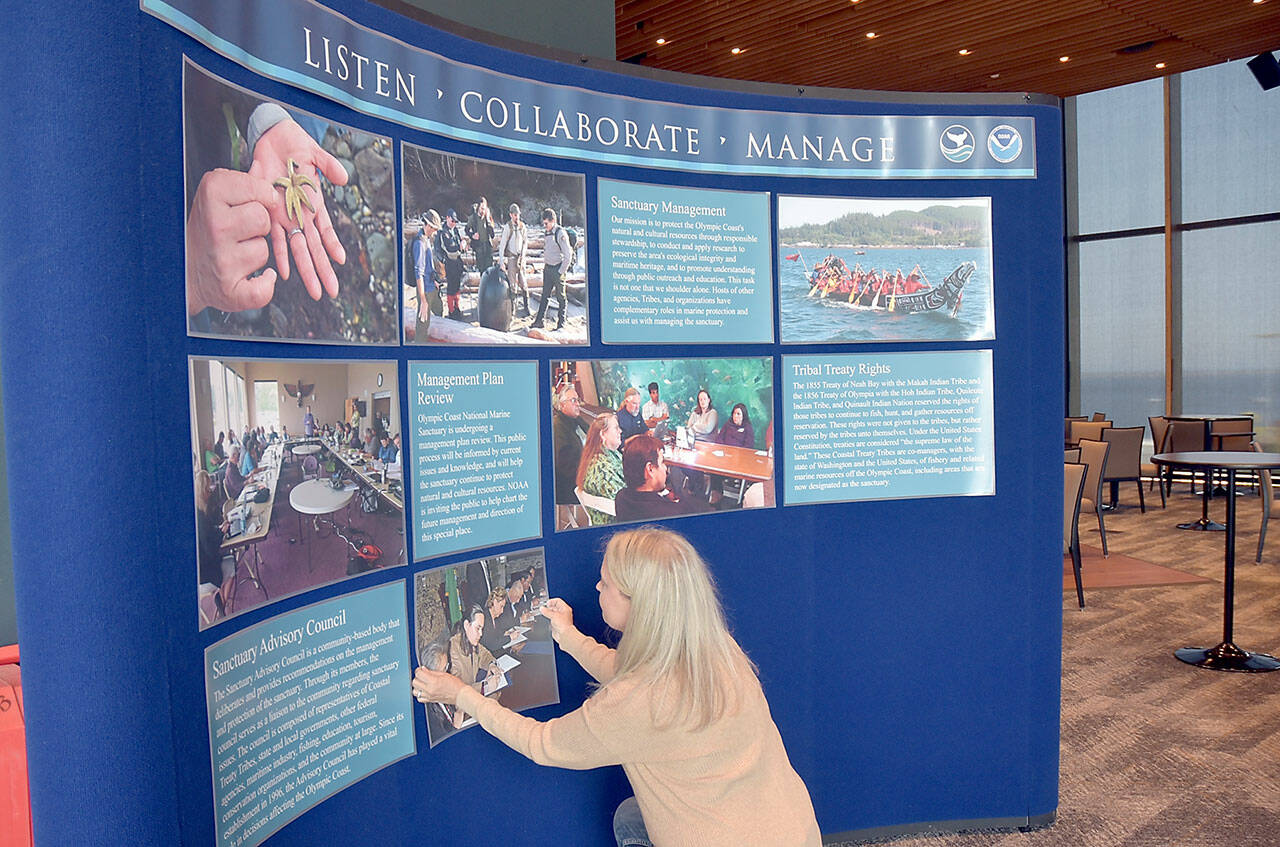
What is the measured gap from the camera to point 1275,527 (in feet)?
27.8

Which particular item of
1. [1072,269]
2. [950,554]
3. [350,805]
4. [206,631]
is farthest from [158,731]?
[1072,269]

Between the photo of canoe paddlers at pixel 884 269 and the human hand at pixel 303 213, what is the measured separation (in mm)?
1372

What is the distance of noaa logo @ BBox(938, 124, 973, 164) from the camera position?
289cm

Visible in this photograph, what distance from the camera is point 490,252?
225 cm

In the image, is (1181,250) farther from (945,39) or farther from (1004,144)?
(1004,144)

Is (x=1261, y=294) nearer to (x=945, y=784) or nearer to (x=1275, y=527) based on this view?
(x=1275, y=527)

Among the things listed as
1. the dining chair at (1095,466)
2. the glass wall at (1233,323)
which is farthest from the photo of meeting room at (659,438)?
the glass wall at (1233,323)

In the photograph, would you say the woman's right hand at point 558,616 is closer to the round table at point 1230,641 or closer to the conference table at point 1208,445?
the round table at point 1230,641

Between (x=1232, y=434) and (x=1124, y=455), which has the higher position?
(x=1232, y=434)

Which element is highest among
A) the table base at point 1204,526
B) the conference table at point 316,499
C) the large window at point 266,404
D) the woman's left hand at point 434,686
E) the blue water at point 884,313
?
the blue water at point 884,313

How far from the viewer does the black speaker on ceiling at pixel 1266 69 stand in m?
9.52

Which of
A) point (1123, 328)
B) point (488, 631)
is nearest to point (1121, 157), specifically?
point (1123, 328)

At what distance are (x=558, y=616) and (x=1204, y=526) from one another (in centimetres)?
805

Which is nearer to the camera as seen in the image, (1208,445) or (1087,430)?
(1208,445)
